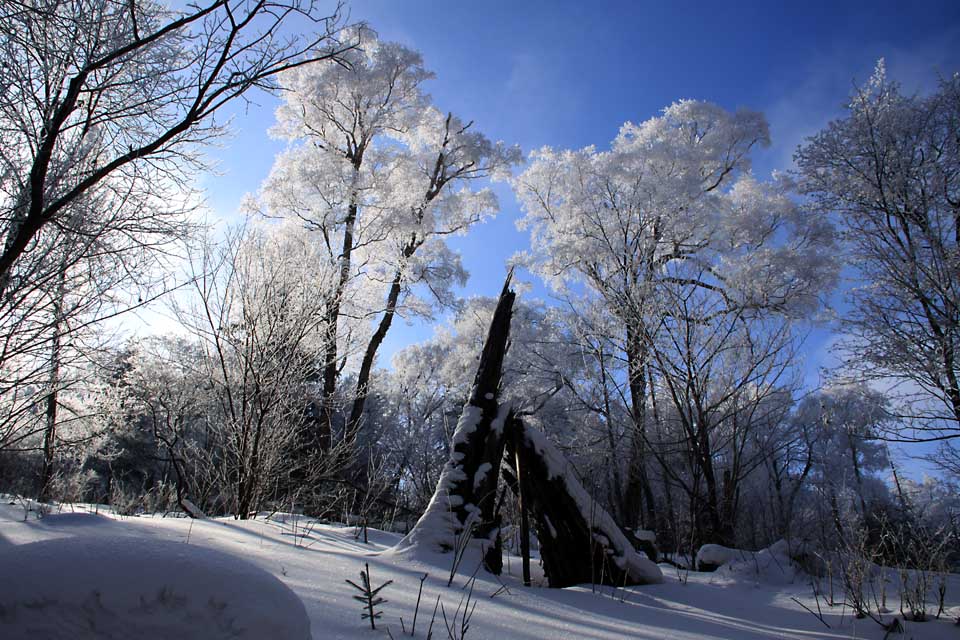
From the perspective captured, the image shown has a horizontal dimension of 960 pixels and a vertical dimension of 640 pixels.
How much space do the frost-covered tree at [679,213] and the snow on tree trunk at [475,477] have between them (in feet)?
17.5

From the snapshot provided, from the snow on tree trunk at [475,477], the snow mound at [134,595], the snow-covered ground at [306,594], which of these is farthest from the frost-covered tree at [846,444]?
the snow mound at [134,595]

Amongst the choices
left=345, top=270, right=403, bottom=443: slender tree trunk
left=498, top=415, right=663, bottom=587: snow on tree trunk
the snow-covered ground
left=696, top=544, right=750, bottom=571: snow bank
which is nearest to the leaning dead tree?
left=498, top=415, right=663, bottom=587: snow on tree trunk

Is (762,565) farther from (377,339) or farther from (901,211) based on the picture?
(377,339)

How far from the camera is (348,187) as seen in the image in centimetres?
1211

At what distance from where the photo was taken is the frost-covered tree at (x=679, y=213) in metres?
11.1

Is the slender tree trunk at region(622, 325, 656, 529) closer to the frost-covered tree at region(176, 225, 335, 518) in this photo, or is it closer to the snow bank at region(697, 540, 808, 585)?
the snow bank at region(697, 540, 808, 585)

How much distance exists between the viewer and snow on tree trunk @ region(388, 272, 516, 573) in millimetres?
3377

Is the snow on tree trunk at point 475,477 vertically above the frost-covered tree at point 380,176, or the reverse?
the frost-covered tree at point 380,176

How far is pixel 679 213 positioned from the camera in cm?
1173

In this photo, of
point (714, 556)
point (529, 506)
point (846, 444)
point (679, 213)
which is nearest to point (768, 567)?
point (714, 556)

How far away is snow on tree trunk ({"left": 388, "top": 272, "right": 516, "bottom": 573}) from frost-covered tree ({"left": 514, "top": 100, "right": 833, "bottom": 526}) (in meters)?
5.34

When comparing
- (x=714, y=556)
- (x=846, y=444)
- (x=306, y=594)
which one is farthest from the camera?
(x=846, y=444)

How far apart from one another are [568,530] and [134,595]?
3304 millimetres

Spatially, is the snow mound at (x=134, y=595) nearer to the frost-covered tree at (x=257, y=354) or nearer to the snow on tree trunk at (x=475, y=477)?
the snow on tree trunk at (x=475, y=477)
